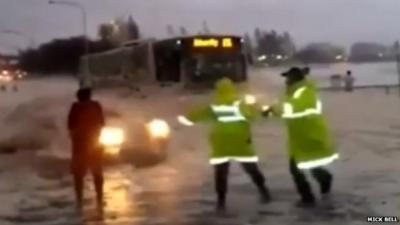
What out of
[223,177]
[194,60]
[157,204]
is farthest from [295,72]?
[194,60]

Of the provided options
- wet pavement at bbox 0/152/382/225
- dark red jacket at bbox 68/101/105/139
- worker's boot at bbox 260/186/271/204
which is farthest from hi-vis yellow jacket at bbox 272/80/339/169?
dark red jacket at bbox 68/101/105/139

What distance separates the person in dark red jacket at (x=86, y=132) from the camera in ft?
46.6

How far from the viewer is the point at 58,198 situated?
Answer: 52.7ft

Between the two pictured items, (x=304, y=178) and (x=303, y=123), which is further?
(x=304, y=178)

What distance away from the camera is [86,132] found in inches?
560

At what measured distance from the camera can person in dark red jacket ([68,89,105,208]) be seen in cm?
1422

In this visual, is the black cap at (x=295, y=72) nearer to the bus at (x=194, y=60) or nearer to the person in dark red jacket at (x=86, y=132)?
the person in dark red jacket at (x=86, y=132)

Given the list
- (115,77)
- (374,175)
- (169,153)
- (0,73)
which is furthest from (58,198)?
(0,73)

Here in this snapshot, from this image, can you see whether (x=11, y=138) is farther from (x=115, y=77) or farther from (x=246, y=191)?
(x=115, y=77)

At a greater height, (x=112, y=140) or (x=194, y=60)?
(x=112, y=140)

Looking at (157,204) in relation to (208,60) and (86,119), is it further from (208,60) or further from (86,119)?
(208,60)

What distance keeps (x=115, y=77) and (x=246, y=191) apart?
105ft

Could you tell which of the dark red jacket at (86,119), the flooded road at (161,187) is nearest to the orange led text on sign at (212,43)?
the flooded road at (161,187)

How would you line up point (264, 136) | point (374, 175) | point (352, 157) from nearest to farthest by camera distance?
point (374, 175), point (352, 157), point (264, 136)
